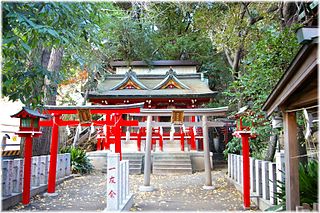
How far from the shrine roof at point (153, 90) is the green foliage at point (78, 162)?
12.7ft

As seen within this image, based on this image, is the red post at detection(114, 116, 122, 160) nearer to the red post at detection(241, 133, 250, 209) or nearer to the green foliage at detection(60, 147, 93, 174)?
the red post at detection(241, 133, 250, 209)

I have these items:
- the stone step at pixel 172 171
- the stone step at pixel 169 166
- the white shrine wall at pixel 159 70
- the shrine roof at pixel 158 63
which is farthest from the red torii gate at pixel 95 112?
the white shrine wall at pixel 159 70

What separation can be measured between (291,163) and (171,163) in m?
9.92

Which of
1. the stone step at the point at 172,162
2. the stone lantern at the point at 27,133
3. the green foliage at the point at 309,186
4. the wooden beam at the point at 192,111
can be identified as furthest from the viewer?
the stone step at the point at 172,162

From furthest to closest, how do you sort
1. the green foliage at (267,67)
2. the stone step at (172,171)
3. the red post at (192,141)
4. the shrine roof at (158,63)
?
the shrine roof at (158,63) < the red post at (192,141) < the stone step at (172,171) < the green foliage at (267,67)

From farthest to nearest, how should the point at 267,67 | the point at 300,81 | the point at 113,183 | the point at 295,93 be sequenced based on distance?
the point at 267,67 → the point at 113,183 → the point at 295,93 → the point at 300,81

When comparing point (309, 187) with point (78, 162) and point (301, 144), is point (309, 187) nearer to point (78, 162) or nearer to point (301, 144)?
point (301, 144)

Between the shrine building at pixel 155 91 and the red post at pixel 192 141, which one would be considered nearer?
the red post at pixel 192 141

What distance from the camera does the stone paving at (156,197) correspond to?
7156 millimetres

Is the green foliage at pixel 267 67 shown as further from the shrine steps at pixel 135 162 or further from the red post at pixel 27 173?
the shrine steps at pixel 135 162

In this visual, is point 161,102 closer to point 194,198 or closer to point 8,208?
point 194,198

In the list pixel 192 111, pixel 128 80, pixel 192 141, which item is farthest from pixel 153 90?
pixel 192 111

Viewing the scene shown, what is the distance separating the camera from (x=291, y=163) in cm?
431

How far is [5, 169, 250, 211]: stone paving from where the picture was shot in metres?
7.16
